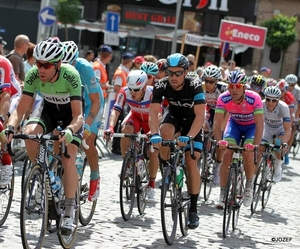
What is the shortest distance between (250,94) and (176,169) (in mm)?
2333

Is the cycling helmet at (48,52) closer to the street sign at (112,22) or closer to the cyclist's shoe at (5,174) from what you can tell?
the cyclist's shoe at (5,174)

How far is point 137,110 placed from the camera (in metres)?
10.1

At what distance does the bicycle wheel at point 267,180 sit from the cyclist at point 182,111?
2840 mm

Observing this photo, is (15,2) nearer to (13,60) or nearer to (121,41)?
(121,41)

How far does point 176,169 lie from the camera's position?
8117mm

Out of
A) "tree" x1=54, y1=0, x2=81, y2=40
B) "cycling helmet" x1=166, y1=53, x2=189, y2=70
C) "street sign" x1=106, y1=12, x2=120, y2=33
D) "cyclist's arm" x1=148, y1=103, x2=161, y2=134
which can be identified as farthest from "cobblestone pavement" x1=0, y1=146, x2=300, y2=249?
"tree" x1=54, y1=0, x2=81, y2=40

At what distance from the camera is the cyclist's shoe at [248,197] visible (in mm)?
10023

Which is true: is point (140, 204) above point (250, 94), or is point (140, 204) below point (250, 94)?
below

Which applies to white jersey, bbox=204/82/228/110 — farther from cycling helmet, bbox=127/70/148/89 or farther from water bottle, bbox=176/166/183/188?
water bottle, bbox=176/166/183/188

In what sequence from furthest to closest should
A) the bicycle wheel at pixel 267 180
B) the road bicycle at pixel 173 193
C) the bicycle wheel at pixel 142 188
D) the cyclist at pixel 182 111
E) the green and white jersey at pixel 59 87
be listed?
the bicycle wheel at pixel 267 180 < the bicycle wheel at pixel 142 188 < the cyclist at pixel 182 111 < the road bicycle at pixel 173 193 < the green and white jersey at pixel 59 87

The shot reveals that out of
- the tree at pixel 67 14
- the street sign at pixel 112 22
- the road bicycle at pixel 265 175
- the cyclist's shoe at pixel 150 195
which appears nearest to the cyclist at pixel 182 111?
the cyclist's shoe at pixel 150 195

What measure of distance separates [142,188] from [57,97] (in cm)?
256

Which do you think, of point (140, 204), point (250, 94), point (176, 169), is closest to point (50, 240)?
point (176, 169)

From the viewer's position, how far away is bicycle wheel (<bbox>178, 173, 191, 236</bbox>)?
8164mm
